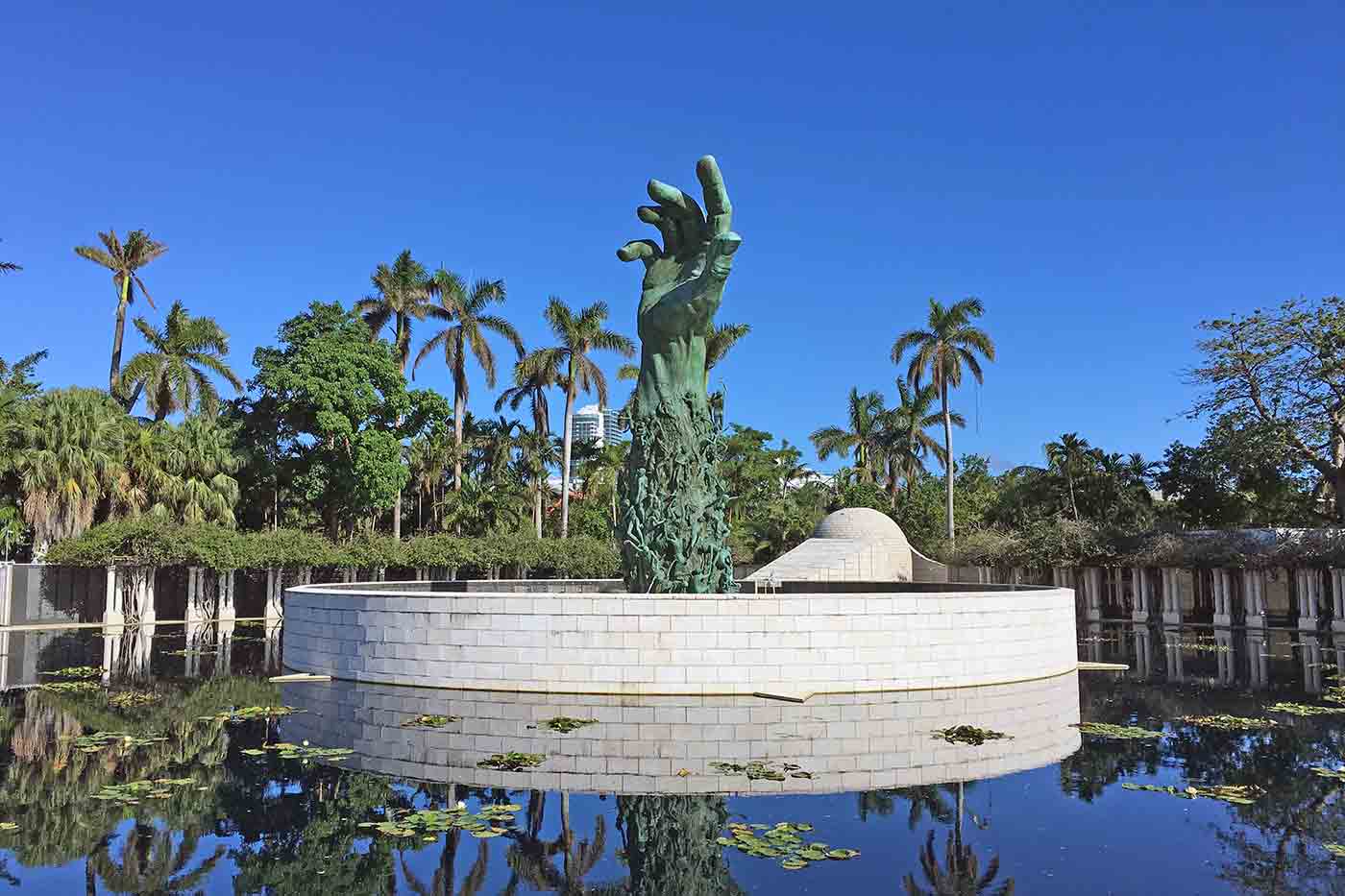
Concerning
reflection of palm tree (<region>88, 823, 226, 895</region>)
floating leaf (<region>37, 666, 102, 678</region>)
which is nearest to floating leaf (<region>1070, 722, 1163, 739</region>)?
reflection of palm tree (<region>88, 823, 226, 895</region>)

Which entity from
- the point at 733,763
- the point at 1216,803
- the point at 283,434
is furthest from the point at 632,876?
the point at 283,434

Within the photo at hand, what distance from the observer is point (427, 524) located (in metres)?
47.1

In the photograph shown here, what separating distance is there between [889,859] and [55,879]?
20.0 ft

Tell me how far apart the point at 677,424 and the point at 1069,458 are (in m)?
32.4

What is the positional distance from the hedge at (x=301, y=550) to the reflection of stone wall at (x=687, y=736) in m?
16.5

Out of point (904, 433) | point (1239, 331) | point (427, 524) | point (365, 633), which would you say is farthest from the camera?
point (904, 433)

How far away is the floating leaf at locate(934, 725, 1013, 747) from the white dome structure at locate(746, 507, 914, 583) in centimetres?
2203

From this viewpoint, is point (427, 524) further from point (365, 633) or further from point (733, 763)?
point (733, 763)

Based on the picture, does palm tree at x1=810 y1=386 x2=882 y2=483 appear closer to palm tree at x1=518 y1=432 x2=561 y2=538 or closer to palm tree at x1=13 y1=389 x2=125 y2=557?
palm tree at x1=518 y1=432 x2=561 y2=538

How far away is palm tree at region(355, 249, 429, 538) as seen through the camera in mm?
40344

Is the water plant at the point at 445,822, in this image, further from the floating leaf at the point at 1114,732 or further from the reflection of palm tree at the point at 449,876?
the floating leaf at the point at 1114,732

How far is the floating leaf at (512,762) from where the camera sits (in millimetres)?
9955

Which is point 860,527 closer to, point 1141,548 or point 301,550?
point 1141,548

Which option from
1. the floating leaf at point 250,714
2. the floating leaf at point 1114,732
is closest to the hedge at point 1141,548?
the floating leaf at point 1114,732
